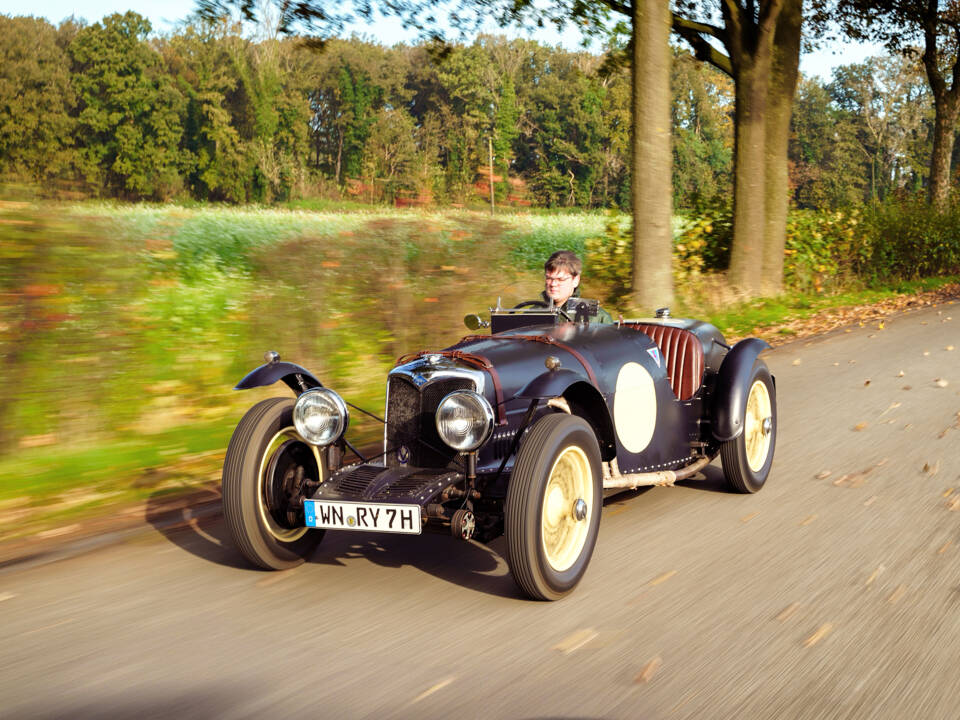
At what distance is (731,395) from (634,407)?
2.81ft

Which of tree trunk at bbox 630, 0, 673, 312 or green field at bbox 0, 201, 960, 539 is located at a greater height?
tree trunk at bbox 630, 0, 673, 312

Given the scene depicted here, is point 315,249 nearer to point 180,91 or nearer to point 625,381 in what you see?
point 625,381

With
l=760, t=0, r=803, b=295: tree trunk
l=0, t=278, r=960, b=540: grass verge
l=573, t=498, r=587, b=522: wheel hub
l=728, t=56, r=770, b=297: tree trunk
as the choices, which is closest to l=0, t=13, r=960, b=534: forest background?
l=0, t=278, r=960, b=540: grass verge

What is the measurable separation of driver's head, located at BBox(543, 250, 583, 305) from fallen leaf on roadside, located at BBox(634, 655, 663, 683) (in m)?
2.55

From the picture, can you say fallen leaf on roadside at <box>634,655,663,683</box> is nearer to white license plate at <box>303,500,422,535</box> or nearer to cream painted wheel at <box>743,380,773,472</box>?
white license plate at <box>303,500,422,535</box>

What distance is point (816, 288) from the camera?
59.4 feet

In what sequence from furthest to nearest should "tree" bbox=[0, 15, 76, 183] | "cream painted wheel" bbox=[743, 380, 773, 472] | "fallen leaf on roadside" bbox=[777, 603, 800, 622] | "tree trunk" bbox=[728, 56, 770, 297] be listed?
"tree" bbox=[0, 15, 76, 183], "tree trunk" bbox=[728, 56, 770, 297], "cream painted wheel" bbox=[743, 380, 773, 472], "fallen leaf on roadside" bbox=[777, 603, 800, 622]

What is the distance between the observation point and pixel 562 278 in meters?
5.46

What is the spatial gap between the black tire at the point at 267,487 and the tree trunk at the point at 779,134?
13.1 metres

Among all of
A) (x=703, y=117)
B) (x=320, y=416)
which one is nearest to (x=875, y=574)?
(x=320, y=416)

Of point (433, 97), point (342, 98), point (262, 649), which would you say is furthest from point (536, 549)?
point (433, 97)

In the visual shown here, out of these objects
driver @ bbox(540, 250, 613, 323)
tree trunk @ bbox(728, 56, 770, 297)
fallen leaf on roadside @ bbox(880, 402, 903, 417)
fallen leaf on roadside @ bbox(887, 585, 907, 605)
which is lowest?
fallen leaf on roadside @ bbox(887, 585, 907, 605)

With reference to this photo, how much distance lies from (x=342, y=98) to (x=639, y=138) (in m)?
62.5

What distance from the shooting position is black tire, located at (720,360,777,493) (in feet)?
18.5
